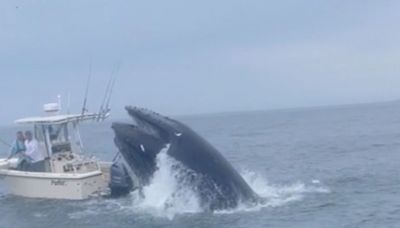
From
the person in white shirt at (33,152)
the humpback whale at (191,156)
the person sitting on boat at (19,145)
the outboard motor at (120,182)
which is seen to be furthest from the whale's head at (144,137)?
the person sitting on boat at (19,145)

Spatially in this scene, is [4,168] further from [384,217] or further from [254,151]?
[254,151]

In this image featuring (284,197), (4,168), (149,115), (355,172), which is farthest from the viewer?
(355,172)

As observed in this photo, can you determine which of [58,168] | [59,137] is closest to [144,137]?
[58,168]

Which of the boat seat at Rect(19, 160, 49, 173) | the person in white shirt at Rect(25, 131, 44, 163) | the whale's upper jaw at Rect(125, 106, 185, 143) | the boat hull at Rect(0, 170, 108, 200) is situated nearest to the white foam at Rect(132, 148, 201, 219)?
the whale's upper jaw at Rect(125, 106, 185, 143)

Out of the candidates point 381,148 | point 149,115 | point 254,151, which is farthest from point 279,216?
point 254,151

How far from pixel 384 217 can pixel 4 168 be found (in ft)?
54.2

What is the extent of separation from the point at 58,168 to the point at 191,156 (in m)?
8.69

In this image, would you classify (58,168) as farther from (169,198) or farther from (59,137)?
(169,198)

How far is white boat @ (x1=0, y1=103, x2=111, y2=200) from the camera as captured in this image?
3231cm

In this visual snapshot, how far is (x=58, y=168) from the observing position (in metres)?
33.4

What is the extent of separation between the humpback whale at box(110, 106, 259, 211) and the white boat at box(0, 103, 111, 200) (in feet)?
16.1

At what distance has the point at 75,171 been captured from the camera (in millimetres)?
33125

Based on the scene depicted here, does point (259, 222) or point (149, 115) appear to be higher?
point (149, 115)

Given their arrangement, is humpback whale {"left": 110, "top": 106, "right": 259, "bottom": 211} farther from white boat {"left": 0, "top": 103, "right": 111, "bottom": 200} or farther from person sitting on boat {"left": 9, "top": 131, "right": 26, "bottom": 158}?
person sitting on boat {"left": 9, "top": 131, "right": 26, "bottom": 158}
